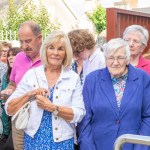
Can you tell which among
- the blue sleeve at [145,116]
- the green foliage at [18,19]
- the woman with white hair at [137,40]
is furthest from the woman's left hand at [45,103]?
the green foliage at [18,19]

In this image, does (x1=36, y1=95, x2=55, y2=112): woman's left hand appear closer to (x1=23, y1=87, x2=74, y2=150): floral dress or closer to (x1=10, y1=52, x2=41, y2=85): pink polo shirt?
(x1=23, y1=87, x2=74, y2=150): floral dress

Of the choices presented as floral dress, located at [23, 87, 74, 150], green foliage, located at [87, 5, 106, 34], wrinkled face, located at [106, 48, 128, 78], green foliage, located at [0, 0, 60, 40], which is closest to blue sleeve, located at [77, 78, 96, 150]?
floral dress, located at [23, 87, 74, 150]

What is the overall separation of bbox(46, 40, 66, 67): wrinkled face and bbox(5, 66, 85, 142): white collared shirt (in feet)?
0.36

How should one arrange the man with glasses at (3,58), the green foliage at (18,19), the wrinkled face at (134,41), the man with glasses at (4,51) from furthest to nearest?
the green foliage at (18,19) < the man with glasses at (4,51) < the man with glasses at (3,58) < the wrinkled face at (134,41)

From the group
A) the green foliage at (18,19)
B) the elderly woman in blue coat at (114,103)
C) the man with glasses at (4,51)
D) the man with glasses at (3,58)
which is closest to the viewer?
the elderly woman in blue coat at (114,103)

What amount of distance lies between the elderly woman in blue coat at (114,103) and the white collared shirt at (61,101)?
12 centimetres

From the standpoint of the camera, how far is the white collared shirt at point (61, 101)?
300cm

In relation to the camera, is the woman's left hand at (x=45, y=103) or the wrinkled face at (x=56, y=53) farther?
the wrinkled face at (x=56, y=53)

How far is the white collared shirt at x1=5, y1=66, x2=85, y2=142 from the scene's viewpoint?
300cm

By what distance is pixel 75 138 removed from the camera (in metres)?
3.19

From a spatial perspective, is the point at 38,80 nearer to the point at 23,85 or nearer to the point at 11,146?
the point at 23,85

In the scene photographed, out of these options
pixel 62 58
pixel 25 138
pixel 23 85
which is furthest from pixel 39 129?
pixel 62 58

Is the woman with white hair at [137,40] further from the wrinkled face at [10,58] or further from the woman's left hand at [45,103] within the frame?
the wrinkled face at [10,58]

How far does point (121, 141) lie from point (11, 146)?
1916 millimetres
